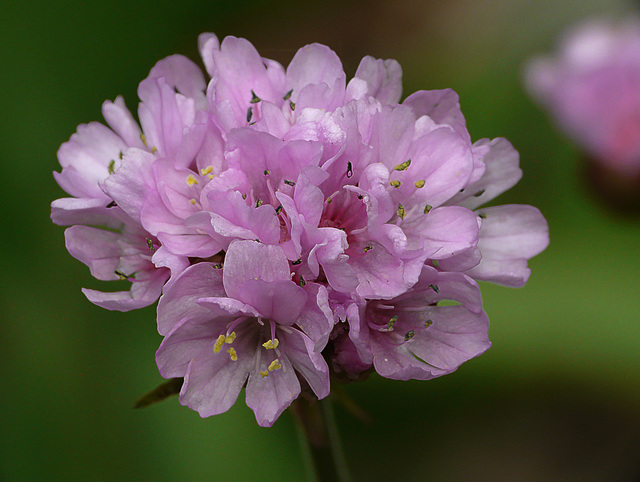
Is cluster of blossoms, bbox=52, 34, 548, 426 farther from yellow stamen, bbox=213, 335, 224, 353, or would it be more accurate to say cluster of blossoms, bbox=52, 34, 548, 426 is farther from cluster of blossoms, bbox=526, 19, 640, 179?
cluster of blossoms, bbox=526, 19, 640, 179

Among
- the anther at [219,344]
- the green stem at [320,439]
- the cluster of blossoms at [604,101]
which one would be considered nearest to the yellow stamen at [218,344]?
the anther at [219,344]

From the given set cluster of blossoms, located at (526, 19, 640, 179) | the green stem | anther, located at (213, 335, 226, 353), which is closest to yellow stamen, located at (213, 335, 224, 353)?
anther, located at (213, 335, 226, 353)

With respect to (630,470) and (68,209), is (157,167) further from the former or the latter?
(630,470)

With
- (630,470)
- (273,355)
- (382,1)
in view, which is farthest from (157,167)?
(382,1)

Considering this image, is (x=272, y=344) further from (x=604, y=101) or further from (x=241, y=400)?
(x=604, y=101)

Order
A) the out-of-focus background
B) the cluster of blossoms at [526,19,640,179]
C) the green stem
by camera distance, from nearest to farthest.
→ the green stem → the out-of-focus background → the cluster of blossoms at [526,19,640,179]

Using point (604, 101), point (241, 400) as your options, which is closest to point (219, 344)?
point (241, 400)
